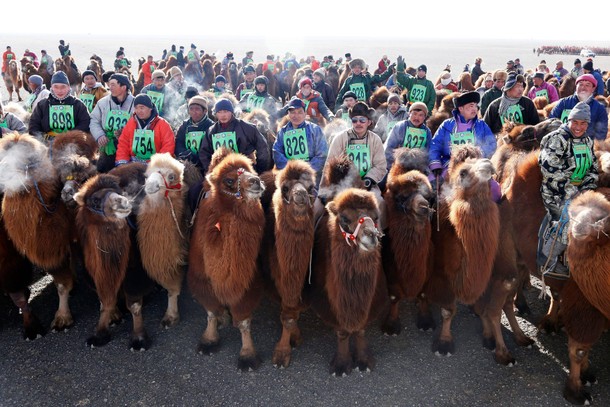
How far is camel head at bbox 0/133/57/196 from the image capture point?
4.90 metres

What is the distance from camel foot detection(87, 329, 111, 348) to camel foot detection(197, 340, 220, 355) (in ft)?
3.45

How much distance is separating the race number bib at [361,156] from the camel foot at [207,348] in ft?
8.48

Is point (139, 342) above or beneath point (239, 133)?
beneath

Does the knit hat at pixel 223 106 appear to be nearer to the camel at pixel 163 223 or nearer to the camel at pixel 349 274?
the camel at pixel 163 223

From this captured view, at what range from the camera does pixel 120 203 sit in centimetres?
456

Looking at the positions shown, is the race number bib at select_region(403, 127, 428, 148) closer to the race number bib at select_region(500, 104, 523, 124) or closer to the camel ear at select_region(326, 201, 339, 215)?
the race number bib at select_region(500, 104, 523, 124)

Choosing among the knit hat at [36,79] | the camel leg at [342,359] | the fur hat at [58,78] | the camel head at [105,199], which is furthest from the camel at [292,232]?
the knit hat at [36,79]

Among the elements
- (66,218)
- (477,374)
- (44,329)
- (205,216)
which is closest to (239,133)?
(205,216)

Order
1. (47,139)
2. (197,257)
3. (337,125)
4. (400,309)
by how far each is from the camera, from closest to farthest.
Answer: (197,257), (400,309), (47,139), (337,125)

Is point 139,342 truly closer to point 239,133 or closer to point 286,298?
point 286,298

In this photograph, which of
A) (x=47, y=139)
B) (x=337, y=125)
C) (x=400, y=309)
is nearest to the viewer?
(x=400, y=309)

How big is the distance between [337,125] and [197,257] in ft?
14.1

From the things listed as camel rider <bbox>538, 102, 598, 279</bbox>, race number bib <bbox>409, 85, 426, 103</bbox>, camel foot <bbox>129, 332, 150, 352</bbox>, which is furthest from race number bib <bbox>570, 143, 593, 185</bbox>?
race number bib <bbox>409, 85, 426, 103</bbox>

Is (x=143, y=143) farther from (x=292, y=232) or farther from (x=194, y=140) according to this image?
(x=292, y=232)
